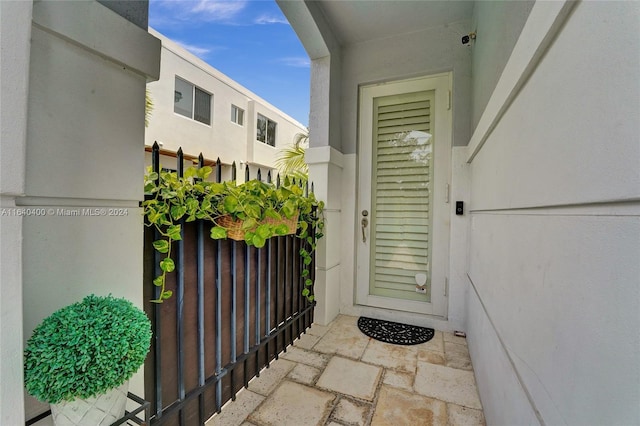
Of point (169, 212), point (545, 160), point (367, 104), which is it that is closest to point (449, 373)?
point (545, 160)

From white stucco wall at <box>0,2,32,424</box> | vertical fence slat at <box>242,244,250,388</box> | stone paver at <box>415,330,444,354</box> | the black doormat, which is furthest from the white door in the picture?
white stucco wall at <box>0,2,32,424</box>

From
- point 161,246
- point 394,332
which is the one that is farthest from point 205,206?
point 394,332

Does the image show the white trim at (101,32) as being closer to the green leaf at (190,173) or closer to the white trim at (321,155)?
the green leaf at (190,173)

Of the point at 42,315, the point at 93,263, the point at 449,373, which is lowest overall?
the point at 449,373

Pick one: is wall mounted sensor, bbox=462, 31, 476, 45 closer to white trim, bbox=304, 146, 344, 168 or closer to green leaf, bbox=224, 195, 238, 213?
white trim, bbox=304, 146, 344, 168

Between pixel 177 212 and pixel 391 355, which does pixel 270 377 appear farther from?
pixel 177 212

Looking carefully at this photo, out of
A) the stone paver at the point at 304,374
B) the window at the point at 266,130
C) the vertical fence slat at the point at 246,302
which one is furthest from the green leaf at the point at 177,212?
the window at the point at 266,130

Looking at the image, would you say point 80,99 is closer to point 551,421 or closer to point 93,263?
point 93,263

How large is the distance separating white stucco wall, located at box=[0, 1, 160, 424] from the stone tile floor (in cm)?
83

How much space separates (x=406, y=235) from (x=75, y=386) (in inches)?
99.2

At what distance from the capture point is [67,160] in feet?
2.37

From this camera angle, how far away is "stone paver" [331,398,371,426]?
139 centimetres

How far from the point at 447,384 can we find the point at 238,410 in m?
1.27

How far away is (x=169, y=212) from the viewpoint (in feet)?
3.49
